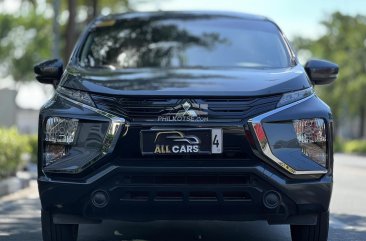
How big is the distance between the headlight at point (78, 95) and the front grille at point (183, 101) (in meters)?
0.06

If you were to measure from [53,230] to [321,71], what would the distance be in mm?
2397

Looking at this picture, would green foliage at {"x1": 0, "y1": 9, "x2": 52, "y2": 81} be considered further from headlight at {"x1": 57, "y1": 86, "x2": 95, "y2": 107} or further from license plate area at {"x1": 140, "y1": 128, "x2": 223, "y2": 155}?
license plate area at {"x1": 140, "y1": 128, "x2": 223, "y2": 155}

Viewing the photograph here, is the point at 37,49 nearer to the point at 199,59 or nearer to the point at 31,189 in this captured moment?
the point at 31,189

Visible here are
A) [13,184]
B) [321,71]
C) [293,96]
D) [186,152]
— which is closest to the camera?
[186,152]

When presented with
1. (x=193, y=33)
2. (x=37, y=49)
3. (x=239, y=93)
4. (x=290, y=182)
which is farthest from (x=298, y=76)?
(x=37, y=49)

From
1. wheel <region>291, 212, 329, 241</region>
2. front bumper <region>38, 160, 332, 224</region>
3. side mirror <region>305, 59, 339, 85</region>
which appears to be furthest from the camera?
side mirror <region>305, 59, 339, 85</region>

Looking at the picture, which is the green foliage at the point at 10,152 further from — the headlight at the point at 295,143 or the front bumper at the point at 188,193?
the headlight at the point at 295,143

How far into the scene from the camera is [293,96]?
4105 millimetres

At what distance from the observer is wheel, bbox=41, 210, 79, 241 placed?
4277 millimetres

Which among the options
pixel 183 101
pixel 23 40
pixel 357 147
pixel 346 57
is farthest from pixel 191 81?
pixel 346 57

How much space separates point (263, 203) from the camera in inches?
153

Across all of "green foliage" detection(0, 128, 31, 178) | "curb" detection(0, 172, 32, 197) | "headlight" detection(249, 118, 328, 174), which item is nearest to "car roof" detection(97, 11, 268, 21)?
"headlight" detection(249, 118, 328, 174)

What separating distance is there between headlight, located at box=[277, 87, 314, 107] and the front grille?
0.14 ft

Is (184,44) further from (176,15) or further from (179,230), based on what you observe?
(179,230)
